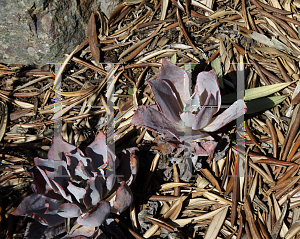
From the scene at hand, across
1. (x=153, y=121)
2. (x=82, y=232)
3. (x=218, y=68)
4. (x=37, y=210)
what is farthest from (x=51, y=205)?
(x=218, y=68)

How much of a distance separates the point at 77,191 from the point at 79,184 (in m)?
0.11

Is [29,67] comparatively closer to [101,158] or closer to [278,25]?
[101,158]

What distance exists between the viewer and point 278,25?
1.84 metres

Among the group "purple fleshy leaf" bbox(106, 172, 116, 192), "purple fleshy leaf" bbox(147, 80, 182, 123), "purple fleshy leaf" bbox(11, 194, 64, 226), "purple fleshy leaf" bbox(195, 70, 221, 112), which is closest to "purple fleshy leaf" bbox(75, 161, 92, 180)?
"purple fleshy leaf" bbox(106, 172, 116, 192)

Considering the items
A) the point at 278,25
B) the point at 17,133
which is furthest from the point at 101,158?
the point at 278,25

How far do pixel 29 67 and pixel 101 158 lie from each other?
3.28ft

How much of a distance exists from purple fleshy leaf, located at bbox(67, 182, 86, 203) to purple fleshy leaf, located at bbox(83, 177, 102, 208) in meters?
0.03

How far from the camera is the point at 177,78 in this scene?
149 centimetres

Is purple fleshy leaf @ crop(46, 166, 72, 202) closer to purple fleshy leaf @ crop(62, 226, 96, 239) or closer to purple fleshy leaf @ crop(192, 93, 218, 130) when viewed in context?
purple fleshy leaf @ crop(62, 226, 96, 239)

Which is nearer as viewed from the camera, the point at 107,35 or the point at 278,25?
the point at 278,25

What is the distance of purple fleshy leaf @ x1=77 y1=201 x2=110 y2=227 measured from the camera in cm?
122

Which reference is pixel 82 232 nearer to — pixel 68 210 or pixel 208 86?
pixel 68 210

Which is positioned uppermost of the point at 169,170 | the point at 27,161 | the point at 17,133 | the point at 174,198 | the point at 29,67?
the point at 29,67

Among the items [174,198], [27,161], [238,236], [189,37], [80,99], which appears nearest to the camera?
[238,236]
